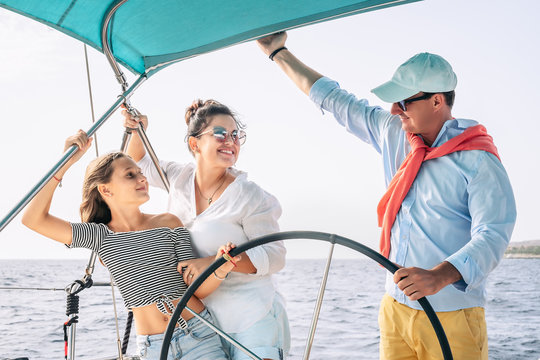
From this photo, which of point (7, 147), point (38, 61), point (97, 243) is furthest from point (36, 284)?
point (97, 243)

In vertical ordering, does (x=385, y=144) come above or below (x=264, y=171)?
below

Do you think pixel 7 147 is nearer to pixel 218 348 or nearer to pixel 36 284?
pixel 36 284

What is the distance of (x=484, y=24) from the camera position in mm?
23125

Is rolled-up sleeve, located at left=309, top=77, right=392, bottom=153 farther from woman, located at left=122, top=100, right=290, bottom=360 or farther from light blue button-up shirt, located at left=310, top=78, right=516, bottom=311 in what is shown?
woman, located at left=122, top=100, right=290, bottom=360

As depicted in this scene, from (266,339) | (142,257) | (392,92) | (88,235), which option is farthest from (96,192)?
(392,92)

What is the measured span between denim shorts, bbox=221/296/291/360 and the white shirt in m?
0.02

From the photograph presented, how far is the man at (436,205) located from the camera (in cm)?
143

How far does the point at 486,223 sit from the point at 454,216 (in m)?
0.14

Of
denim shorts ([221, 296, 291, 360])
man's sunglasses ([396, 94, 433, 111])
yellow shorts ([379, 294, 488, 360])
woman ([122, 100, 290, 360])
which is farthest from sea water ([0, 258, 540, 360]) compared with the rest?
man's sunglasses ([396, 94, 433, 111])

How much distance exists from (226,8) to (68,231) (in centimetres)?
79

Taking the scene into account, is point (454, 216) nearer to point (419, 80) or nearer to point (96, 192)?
point (419, 80)

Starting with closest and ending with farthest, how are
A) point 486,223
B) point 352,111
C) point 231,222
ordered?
1. point 486,223
2. point 231,222
3. point 352,111

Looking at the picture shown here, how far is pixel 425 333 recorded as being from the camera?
1519 millimetres

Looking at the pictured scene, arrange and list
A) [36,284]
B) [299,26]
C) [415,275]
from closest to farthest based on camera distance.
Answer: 1. [415,275]
2. [299,26]
3. [36,284]
